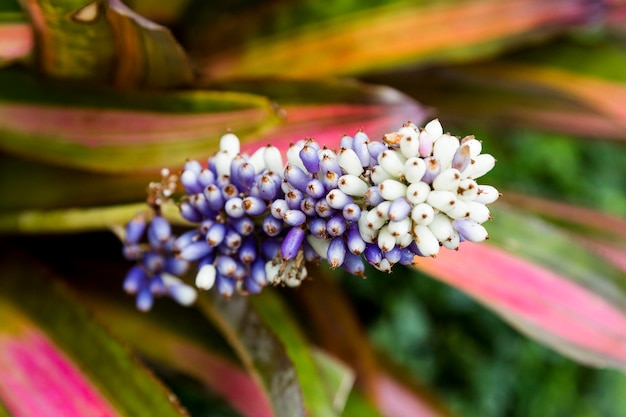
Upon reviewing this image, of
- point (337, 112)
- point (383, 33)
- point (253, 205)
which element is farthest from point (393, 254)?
point (383, 33)

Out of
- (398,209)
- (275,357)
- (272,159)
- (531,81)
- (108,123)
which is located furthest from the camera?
(531,81)

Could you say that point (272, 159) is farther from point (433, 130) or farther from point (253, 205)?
point (433, 130)

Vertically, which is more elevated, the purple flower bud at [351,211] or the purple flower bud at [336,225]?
the purple flower bud at [351,211]

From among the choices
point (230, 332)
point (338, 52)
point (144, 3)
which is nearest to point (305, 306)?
point (230, 332)

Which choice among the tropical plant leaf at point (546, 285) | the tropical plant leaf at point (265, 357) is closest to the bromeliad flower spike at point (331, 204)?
the tropical plant leaf at point (265, 357)

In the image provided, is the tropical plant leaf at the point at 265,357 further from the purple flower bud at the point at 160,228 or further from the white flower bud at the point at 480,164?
the white flower bud at the point at 480,164
